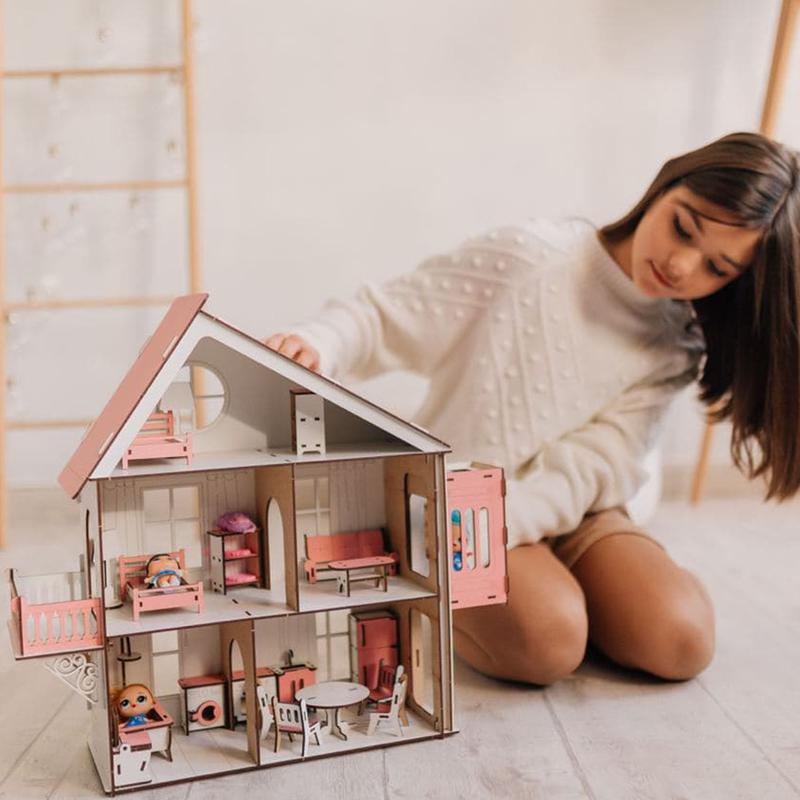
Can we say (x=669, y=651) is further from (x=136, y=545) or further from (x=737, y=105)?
(x=737, y=105)

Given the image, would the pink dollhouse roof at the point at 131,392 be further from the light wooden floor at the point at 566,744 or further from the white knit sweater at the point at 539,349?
the white knit sweater at the point at 539,349

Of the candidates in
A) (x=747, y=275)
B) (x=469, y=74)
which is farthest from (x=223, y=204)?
(x=747, y=275)

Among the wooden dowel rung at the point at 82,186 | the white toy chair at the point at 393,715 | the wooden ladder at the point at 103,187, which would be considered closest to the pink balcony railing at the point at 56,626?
the white toy chair at the point at 393,715

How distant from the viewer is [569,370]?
1688mm

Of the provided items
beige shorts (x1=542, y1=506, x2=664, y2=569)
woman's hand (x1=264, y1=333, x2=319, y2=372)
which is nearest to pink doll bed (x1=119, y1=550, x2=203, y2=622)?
woman's hand (x1=264, y1=333, x2=319, y2=372)

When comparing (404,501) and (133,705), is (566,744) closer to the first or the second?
(404,501)

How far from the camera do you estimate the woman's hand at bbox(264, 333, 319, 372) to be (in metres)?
1.44

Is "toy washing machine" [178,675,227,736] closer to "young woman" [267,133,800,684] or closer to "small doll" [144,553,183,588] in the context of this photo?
"small doll" [144,553,183,588]

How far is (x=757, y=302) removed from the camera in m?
1.55

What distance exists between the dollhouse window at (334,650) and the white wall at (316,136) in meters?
1.08

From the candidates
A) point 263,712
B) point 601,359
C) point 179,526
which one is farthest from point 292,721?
point 179,526

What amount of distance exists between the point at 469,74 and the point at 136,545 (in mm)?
1831

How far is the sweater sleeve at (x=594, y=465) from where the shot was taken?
1.60m

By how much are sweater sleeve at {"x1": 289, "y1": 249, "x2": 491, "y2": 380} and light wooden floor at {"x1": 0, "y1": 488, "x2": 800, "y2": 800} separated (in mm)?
505
